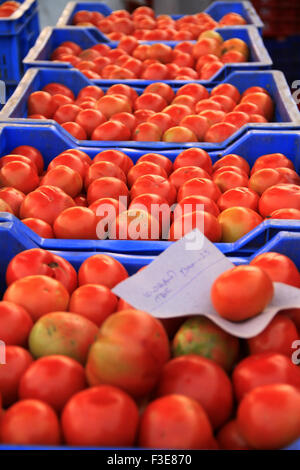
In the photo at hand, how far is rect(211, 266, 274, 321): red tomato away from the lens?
1164mm

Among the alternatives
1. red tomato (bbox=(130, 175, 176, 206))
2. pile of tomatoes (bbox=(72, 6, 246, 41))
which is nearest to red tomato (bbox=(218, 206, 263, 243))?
red tomato (bbox=(130, 175, 176, 206))

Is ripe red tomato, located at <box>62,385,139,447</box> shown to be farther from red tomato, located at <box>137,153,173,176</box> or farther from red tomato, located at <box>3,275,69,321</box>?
red tomato, located at <box>137,153,173,176</box>

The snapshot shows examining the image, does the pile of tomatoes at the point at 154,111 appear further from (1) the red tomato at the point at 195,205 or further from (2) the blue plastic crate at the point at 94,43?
(1) the red tomato at the point at 195,205

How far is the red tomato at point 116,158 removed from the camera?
7.22 ft

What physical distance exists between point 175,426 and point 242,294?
1.08 ft

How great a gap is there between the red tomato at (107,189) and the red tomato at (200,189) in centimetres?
21

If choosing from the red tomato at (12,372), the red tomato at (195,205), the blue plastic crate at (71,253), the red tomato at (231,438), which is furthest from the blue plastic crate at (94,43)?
the red tomato at (231,438)

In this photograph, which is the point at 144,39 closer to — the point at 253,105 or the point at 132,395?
the point at 253,105

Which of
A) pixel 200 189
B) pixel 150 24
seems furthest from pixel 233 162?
pixel 150 24

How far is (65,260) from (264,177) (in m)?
0.84

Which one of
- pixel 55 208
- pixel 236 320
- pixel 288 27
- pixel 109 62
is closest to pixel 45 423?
pixel 236 320

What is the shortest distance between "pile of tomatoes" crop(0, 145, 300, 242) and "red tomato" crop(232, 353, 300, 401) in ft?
2.14

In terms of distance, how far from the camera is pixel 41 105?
2.77 m
